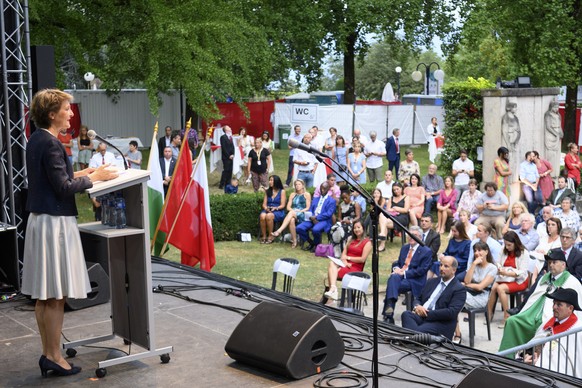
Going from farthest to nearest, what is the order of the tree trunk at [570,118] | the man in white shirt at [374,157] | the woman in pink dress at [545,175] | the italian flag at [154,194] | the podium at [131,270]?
the tree trunk at [570,118] < the man in white shirt at [374,157] < the woman in pink dress at [545,175] < the italian flag at [154,194] < the podium at [131,270]

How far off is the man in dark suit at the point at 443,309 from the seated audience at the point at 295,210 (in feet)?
21.0

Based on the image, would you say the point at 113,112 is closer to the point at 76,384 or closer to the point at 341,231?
the point at 341,231

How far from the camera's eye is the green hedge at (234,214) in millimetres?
15617

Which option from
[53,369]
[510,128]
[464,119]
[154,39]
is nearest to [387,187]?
[464,119]

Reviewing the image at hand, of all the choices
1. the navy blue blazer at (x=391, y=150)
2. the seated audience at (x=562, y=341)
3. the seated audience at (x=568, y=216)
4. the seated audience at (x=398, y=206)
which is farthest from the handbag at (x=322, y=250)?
the navy blue blazer at (x=391, y=150)

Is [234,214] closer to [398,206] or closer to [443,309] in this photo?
[398,206]

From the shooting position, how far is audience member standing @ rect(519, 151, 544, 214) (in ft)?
54.0

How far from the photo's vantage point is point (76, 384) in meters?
5.94

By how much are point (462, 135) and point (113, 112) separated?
60.6 ft

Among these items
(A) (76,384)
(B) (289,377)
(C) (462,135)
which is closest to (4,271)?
(A) (76,384)

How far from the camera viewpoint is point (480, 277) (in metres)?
10.3

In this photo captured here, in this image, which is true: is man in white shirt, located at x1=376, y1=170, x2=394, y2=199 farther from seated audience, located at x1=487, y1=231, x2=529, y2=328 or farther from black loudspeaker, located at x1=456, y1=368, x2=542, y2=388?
black loudspeaker, located at x1=456, y1=368, x2=542, y2=388

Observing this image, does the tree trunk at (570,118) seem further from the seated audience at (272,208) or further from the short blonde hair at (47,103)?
the short blonde hair at (47,103)

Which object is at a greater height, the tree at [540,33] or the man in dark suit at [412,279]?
the tree at [540,33]
